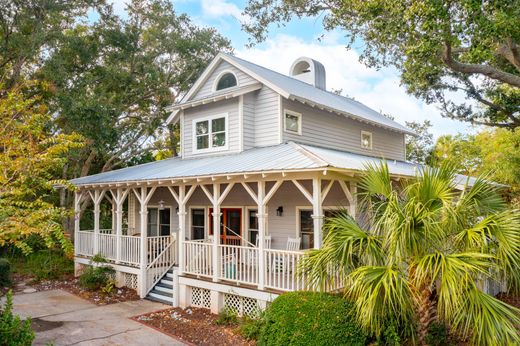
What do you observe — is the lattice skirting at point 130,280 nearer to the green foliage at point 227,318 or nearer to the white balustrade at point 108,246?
the white balustrade at point 108,246

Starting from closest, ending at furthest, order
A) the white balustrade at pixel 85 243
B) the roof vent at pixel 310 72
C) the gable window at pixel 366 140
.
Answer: the white balustrade at pixel 85 243, the gable window at pixel 366 140, the roof vent at pixel 310 72

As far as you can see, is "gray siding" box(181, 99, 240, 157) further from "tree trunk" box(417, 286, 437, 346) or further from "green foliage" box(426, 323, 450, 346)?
"green foliage" box(426, 323, 450, 346)

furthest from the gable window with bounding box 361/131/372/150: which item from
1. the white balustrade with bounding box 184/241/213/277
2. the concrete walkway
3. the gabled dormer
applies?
the concrete walkway

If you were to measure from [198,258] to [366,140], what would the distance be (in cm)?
877

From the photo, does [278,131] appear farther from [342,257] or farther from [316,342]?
[316,342]

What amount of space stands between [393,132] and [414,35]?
290 inches

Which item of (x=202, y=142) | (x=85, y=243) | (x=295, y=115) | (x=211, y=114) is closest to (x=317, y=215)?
(x=295, y=115)

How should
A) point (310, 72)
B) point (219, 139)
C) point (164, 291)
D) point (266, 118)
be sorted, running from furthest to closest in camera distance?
point (310, 72) → point (219, 139) → point (266, 118) → point (164, 291)

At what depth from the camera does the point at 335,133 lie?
1359 centimetres

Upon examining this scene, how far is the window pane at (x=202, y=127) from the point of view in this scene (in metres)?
13.4

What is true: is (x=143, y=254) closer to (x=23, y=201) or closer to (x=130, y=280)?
(x=130, y=280)

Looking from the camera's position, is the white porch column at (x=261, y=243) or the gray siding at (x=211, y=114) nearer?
the white porch column at (x=261, y=243)

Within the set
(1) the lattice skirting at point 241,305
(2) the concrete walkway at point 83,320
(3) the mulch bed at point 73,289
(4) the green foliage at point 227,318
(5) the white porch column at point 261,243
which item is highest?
(5) the white porch column at point 261,243

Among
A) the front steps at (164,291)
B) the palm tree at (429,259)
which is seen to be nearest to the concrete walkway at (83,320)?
the front steps at (164,291)
